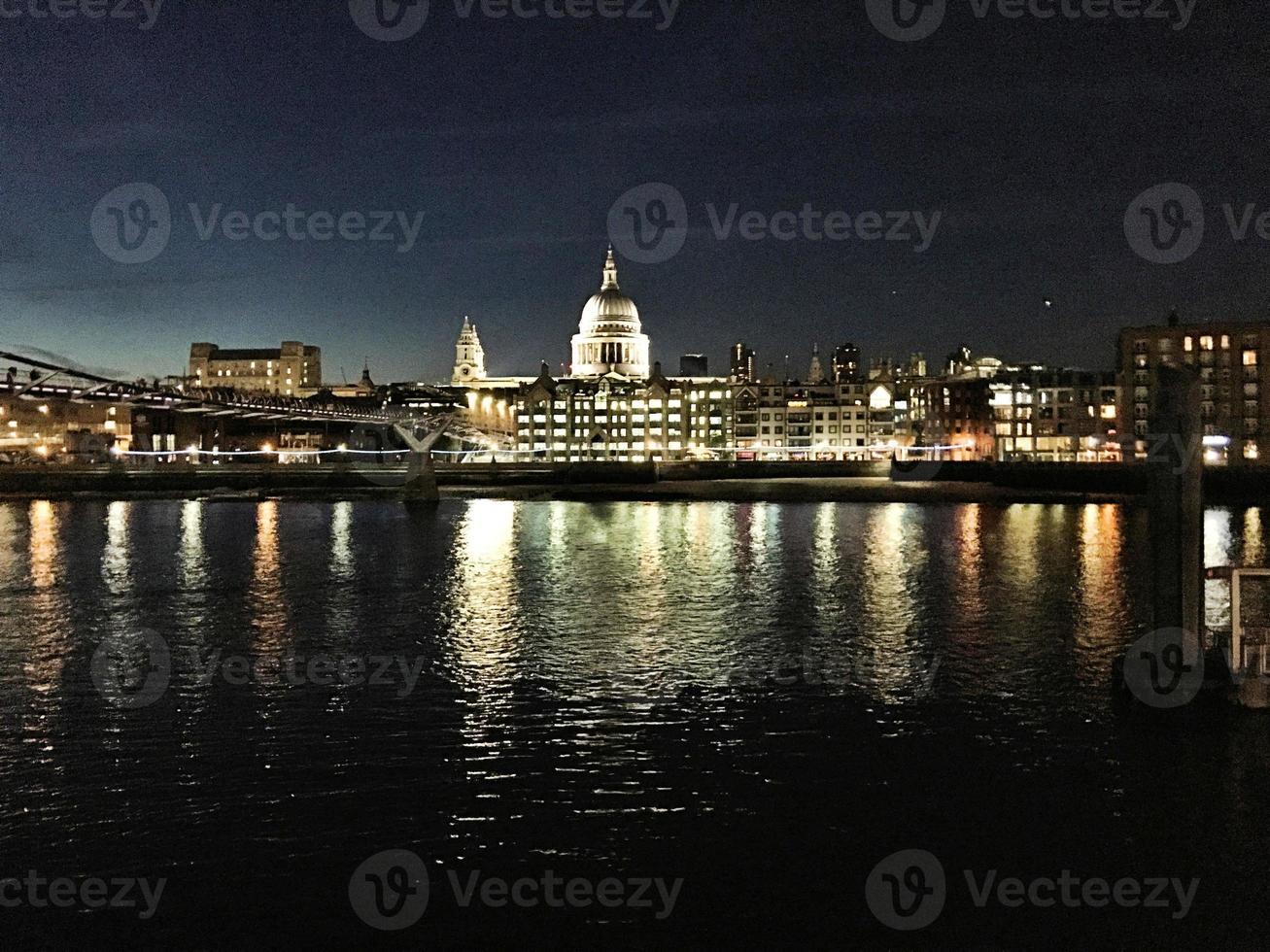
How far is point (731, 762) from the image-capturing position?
14.6 m

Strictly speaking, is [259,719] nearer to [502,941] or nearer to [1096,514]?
[502,941]

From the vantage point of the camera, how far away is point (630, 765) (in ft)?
47.0

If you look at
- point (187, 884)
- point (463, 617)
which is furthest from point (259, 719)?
point (463, 617)

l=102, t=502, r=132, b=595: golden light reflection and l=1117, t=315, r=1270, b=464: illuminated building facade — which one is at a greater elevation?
l=1117, t=315, r=1270, b=464: illuminated building facade

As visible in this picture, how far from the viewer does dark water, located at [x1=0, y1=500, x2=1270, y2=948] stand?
410 inches

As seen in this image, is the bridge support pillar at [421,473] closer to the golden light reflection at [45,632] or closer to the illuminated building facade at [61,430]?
the golden light reflection at [45,632]

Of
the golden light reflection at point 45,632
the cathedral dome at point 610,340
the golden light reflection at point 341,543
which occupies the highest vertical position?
the cathedral dome at point 610,340

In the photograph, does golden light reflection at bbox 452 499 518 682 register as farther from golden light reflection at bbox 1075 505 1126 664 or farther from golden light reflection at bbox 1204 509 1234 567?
golden light reflection at bbox 1204 509 1234 567

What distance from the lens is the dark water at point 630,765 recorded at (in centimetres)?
1041

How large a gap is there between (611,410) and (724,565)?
4651 inches

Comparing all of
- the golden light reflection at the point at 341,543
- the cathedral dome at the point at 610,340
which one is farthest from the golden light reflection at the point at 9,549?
the cathedral dome at the point at 610,340

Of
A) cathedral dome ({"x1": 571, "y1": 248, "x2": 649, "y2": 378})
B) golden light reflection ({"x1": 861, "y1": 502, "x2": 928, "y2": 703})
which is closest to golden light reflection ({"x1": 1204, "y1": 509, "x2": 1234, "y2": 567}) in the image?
golden light reflection ({"x1": 861, "y1": 502, "x2": 928, "y2": 703})

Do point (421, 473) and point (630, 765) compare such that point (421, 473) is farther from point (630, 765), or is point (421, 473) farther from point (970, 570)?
point (630, 765)

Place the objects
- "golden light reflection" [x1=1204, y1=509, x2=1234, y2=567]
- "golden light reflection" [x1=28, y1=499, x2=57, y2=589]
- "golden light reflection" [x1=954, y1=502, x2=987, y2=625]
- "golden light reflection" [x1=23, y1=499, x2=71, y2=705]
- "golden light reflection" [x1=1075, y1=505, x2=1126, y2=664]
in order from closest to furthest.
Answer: "golden light reflection" [x1=23, y1=499, x2=71, y2=705]
"golden light reflection" [x1=1075, y1=505, x2=1126, y2=664]
"golden light reflection" [x1=954, y1=502, x2=987, y2=625]
"golden light reflection" [x1=28, y1=499, x2=57, y2=589]
"golden light reflection" [x1=1204, y1=509, x2=1234, y2=567]
